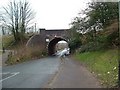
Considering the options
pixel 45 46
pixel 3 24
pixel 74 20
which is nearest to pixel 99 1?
pixel 74 20

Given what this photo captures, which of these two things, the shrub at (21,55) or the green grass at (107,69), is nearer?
the green grass at (107,69)

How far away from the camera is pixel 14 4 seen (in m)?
74.0

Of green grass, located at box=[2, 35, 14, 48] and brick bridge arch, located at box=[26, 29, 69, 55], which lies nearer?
green grass, located at box=[2, 35, 14, 48]

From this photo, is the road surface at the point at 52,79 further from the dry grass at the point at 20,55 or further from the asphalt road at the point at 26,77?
the dry grass at the point at 20,55

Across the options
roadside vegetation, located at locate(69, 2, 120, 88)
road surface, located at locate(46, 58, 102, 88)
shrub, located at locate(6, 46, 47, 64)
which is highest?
roadside vegetation, located at locate(69, 2, 120, 88)

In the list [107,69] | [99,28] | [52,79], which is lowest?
[52,79]

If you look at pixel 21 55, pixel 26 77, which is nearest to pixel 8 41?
pixel 21 55

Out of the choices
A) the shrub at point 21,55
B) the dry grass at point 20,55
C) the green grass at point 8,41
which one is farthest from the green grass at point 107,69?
the green grass at point 8,41

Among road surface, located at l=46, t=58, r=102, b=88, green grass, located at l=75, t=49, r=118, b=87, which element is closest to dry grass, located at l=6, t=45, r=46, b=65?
green grass, located at l=75, t=49, r=118, b=87

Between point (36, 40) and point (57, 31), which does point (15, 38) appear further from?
point (57, 31)

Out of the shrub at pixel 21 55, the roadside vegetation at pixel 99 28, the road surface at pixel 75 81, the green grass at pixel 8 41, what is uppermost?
the roadside vegetation at pixel 99 28

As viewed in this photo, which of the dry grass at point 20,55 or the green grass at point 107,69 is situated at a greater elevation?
the green grass at point 107,69

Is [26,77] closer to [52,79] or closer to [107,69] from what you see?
[52,79]

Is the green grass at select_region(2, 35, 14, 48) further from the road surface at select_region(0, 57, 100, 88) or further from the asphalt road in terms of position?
the road surface at select_region(0, 57, 100, 88)
